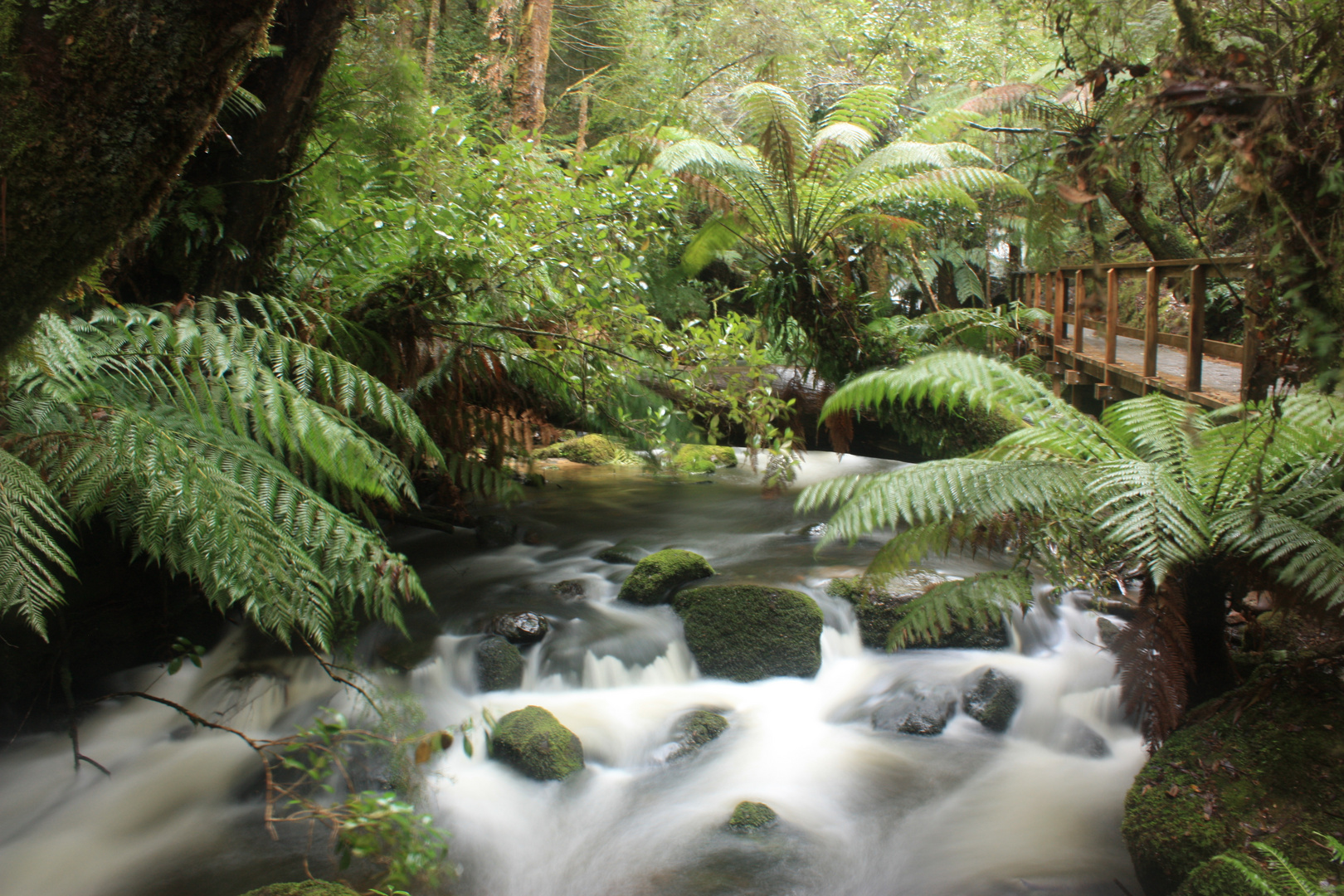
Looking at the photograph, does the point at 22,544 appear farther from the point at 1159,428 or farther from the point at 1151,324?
the point at 1151,324

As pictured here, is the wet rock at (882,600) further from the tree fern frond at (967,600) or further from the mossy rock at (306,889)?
the mossy rock at (306,889)

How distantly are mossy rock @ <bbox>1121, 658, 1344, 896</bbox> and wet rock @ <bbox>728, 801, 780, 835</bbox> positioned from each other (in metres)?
1.24

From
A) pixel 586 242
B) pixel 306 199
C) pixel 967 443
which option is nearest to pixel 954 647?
pixel 967 443

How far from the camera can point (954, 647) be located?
4125 millimetres

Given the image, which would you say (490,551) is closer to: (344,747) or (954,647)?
(344,747)

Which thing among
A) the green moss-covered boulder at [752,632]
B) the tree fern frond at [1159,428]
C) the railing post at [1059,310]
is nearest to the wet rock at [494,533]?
the green moss-covered boulder at [752,632]

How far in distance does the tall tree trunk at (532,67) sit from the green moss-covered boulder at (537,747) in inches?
225

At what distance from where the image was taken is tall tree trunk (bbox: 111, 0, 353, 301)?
9.29ft

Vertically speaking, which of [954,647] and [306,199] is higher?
[306,199]

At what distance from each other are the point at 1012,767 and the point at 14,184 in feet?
12.5

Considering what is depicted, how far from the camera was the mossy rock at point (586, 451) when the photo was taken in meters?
7.91

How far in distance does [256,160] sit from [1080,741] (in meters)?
4.27

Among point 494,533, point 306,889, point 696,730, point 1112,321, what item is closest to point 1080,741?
point 696,730

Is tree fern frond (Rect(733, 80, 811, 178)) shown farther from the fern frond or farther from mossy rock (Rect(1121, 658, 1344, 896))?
the fern frond
